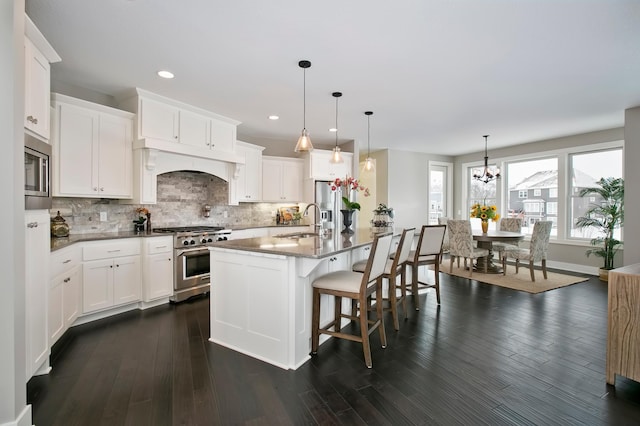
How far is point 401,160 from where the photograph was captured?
7465 millimetres

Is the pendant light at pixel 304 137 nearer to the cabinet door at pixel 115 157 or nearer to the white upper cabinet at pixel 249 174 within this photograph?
the white upper cabinet at pixel 249 174

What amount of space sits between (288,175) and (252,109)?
1831mm

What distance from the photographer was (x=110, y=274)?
3326 mm

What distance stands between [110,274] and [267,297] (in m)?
2.08


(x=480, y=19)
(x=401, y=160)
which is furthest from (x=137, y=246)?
(x=401, y=160)

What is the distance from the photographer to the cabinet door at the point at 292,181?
233 inches

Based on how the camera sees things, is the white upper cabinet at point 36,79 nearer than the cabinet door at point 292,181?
Yes

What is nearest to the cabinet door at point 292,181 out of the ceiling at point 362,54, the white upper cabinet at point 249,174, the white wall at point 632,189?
the white upper cabinet at point 249,174

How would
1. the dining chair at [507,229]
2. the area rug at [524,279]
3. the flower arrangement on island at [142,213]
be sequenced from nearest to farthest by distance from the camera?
the flower arrangement on island at [142,213], the area rug at [524,279], the dining chair at [507,229]

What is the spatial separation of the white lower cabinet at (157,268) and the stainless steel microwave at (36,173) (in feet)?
4.66

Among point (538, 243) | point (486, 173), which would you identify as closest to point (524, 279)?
point (538, 243)

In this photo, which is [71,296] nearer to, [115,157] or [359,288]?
[115,157]

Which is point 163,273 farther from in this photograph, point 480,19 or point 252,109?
point 480,19

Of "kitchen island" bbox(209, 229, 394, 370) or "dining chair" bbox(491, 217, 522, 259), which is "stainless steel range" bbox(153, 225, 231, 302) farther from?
"dining chair" bbox(491, 217, 522, 259)
